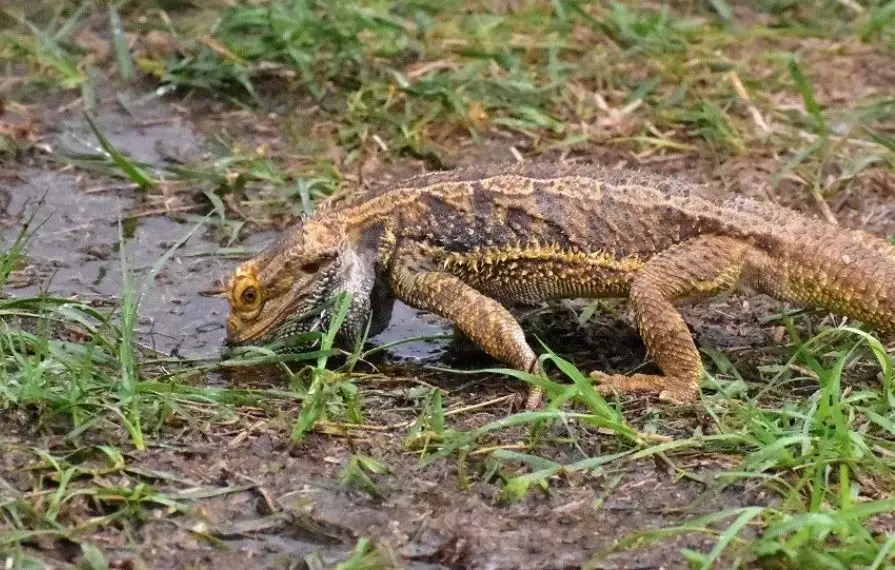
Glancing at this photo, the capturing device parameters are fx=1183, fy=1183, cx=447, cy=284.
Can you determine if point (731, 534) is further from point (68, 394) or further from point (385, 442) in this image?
point (68, 394)

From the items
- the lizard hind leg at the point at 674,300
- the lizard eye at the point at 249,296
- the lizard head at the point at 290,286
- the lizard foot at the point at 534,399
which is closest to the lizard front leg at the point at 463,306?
the lizard foot at the point at 534,399

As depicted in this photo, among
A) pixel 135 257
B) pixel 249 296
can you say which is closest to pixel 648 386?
pixel 249 296

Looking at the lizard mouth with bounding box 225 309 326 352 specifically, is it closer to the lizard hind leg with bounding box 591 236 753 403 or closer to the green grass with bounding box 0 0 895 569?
the green grass with bounding box 0 0 895 569

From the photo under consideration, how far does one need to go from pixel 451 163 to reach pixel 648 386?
9.03 feet

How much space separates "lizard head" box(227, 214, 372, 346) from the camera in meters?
5.47

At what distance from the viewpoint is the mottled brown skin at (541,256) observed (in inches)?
210

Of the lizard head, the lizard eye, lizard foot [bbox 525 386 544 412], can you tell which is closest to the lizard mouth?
the lizard head

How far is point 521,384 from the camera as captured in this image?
5.36 metres

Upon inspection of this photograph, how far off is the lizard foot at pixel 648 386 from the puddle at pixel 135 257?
0.97m

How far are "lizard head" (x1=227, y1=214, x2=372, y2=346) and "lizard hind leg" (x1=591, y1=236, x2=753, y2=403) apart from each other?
4.22 ft

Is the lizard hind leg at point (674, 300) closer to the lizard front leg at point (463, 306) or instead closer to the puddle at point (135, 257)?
the lizard front leg at point (463, 306)

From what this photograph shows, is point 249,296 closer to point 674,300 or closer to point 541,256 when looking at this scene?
point 541,256

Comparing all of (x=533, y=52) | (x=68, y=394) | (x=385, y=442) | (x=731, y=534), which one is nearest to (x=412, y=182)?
(x=385, y=442)

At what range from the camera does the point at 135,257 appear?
6.42 meters
